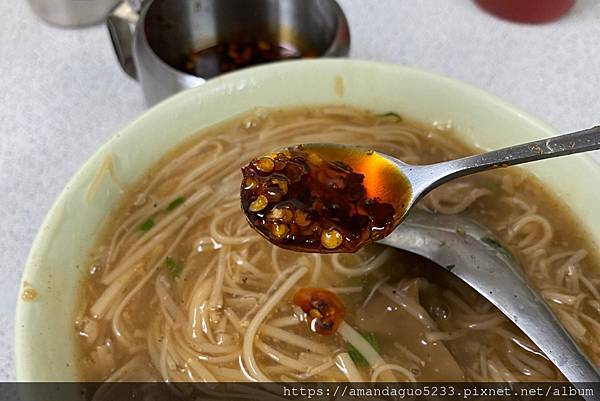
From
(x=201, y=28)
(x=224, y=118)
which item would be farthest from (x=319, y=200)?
(x=201, y=28)

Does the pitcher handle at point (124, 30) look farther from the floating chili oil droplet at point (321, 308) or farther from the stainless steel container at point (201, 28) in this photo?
the floating chili oil droplet at point (321, 308)

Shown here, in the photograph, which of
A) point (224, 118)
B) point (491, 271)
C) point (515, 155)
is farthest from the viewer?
point (224, 118)

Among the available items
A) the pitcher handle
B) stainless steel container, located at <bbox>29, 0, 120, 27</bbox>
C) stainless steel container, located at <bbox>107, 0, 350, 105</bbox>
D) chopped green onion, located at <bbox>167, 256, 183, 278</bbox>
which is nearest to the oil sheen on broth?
chopped green onion, located at <bbox>167, 256, 183, 278</bbox>

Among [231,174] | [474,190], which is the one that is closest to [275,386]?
[231,174]

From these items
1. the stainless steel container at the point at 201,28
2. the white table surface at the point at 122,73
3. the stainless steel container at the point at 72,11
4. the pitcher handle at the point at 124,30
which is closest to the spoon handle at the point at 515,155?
the stainless steel container at the point at 201,28

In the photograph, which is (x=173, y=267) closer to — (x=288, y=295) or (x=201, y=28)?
(x=288, y=295)

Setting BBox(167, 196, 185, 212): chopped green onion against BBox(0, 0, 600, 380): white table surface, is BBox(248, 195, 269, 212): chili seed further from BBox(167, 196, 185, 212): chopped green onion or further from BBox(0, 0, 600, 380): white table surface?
BBox(0, 0, 600, 380): white table surface

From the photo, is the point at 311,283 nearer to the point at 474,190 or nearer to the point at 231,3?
the point at 474,190
